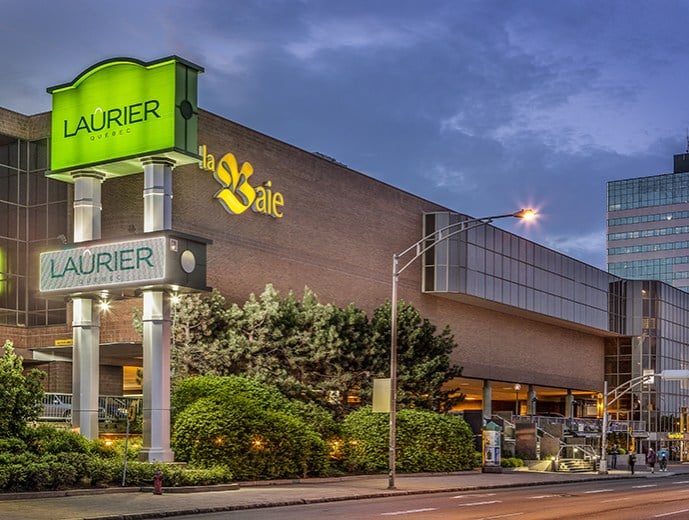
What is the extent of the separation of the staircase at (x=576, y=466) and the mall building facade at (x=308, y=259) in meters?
9.98

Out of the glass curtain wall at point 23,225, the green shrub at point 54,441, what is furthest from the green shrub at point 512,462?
the green shrub at point 54,441

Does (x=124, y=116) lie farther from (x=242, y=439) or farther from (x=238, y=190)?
(x=238, y=190)

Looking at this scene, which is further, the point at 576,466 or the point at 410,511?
the point at 576,466

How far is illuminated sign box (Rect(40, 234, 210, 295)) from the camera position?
33344mm

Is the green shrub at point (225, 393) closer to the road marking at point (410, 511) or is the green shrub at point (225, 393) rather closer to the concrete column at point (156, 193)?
the concrete column at point (156, 193)

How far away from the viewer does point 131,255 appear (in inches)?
1339

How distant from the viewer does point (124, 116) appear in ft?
115

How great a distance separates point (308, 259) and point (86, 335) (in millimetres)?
21777

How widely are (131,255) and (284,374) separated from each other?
14039mm

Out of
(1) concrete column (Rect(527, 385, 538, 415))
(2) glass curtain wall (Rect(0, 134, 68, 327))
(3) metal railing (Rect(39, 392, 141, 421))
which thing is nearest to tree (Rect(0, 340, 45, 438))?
(3) metal railing (Rect(39, 392, 141, 421))

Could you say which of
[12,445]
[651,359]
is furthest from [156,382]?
[651,359]

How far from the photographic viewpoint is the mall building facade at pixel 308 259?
4859 cm

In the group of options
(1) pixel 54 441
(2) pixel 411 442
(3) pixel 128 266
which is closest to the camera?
(1) pixel 54 441

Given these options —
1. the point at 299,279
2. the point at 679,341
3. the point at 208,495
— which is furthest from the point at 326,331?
the point at 679,341
